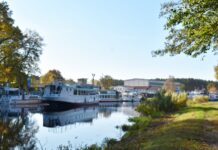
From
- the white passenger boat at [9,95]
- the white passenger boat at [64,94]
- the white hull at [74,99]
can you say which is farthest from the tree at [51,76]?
the white passenger boat at [9,95]

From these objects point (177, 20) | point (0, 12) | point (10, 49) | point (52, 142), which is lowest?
point (52, 142)

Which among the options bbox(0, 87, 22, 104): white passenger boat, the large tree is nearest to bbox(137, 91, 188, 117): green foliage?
the large tree

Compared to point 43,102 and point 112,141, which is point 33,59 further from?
point 112,141

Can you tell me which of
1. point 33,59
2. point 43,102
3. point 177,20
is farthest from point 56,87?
point 177,20

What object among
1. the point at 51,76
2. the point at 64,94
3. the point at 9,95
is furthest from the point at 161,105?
the point at 51,76

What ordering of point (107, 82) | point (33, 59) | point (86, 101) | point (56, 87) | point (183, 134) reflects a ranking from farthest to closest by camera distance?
point (107, 82), point (86, 101), point (56, 87), point (33, 59), point (183, 134)

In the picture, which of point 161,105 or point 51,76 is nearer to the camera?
point 161,105

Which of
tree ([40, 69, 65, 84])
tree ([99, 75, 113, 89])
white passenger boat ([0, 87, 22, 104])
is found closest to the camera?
white passenger boat ([0, 87, 22, 104])

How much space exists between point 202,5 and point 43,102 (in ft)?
222

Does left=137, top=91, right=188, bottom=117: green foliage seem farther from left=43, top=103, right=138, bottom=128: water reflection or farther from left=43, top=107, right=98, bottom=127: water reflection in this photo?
left=43, top=107, right=98, bottom=127: water reflection

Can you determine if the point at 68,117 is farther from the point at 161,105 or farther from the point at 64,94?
the point at 64,94

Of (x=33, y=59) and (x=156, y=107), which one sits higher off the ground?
(x=33, y=59)

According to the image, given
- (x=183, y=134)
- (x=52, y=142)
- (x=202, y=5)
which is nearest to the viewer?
(x=202, y=5)

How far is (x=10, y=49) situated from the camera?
1768 inches
